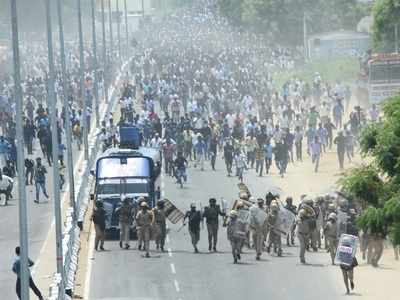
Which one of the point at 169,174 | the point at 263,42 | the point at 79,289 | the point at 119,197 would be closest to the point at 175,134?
the point at 169,174

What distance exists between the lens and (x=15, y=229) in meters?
45.1

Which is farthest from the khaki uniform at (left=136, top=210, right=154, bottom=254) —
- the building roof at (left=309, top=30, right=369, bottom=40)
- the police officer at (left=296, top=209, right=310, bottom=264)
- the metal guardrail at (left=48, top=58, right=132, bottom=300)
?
the building roof at (left=309, top=30, right=369, bottom=40)

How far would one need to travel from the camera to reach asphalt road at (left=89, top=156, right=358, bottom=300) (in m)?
34.7

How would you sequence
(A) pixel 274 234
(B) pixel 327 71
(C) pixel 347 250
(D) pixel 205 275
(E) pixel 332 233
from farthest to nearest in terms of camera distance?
(B) pixel 327 71
(A) pixel 274 234
(E) pixel 332 233
(D) pixel 205 275
(C) pixel 347 250

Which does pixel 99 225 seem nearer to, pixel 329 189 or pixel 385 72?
pixel 329 189

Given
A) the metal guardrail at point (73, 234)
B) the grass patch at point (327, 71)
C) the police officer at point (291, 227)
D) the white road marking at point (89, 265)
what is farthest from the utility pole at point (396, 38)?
the police officer at point (291, 227)

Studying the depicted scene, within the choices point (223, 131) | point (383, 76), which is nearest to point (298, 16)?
point (383, 76)

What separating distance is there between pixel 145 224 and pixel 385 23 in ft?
152

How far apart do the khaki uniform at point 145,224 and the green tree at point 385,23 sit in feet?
143

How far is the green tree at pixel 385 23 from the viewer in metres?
83.4

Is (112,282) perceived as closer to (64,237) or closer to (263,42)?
(64,237)

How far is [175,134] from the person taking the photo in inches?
2323

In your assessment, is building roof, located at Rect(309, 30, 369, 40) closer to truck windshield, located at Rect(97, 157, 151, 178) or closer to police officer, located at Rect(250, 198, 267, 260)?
truck windshield, located at Rect(97, 157, 151, 178)

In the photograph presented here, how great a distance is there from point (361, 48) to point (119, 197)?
5936 cm
